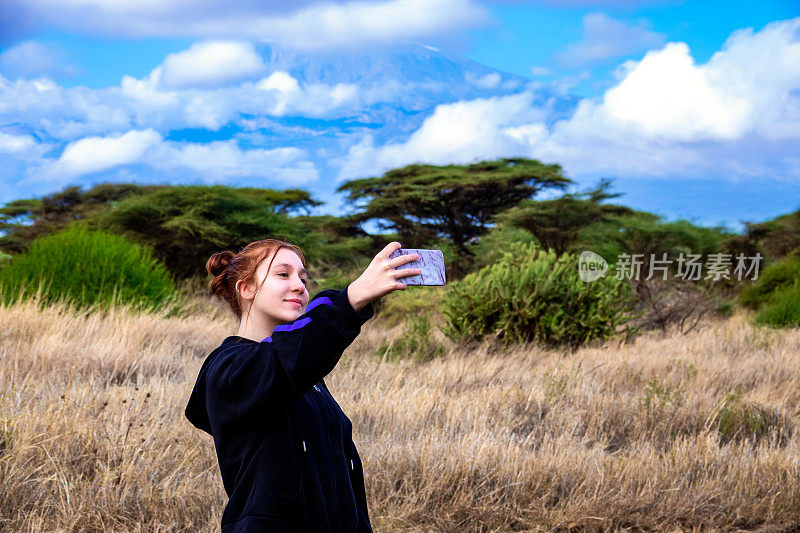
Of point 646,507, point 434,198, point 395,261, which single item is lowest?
point 646,507

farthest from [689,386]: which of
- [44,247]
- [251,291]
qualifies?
[44,247]

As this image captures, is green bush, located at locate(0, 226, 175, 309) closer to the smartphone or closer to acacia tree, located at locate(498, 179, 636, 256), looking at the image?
the smartphone

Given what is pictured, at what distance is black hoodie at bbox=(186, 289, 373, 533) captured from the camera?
166cm

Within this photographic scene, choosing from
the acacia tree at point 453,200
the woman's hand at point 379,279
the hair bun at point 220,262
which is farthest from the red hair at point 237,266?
the acacia tree at point 453,200

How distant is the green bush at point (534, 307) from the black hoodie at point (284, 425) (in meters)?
6.58

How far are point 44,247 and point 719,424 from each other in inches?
352

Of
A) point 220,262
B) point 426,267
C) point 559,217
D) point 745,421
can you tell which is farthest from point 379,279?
point 559,217

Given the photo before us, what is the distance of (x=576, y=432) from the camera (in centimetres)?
492

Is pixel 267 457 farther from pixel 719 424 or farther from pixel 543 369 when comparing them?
pixel 543 369

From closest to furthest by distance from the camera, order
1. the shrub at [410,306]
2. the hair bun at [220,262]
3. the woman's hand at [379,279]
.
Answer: the woman's hand at [379,279] < the hair bun at [220,262] < the shrub at [410,306]

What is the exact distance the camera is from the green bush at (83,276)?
9.21 metres

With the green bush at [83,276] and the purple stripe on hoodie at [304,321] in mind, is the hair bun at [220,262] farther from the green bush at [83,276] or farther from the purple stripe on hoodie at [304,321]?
the green bush at [83,276]

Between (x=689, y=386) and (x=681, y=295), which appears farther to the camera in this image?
(x=681, y=295)

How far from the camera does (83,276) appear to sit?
9.41 m
